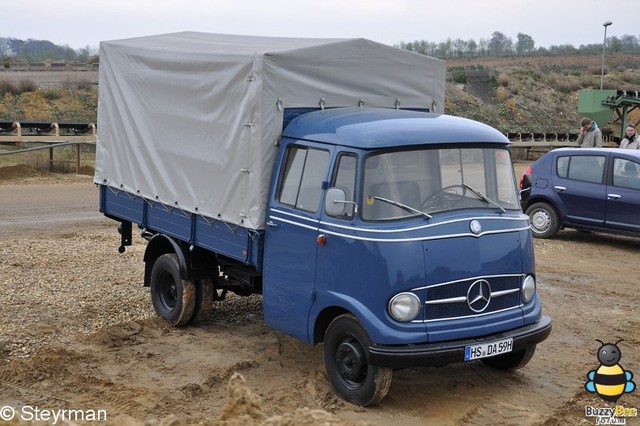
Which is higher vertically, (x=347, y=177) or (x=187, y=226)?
(x=347, y=177)

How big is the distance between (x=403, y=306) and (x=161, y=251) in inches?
160

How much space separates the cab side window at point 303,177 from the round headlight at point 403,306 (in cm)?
115

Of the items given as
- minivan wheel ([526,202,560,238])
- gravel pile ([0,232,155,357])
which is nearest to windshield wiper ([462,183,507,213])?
gravel pile ([0,232,155,357])

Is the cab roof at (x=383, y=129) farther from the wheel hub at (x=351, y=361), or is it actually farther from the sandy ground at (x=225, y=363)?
the sandy ground at (x=225, y=363)

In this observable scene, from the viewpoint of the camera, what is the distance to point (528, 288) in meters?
7.37

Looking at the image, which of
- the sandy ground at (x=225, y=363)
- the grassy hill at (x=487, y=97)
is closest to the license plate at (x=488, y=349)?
the sandy ground at (x=225, y=363)

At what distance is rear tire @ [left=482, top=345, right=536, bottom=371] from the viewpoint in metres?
7.66

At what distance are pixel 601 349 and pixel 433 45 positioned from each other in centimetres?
9776

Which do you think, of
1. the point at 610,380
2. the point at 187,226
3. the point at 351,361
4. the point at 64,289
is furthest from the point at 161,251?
the point at 610,380

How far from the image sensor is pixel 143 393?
7.23 m

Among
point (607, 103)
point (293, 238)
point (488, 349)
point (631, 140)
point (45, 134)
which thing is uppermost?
point (607, 103)

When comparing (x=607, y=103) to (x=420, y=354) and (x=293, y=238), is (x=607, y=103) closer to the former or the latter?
(x=293, y=238)

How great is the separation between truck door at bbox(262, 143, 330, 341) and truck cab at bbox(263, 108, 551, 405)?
0.01 metres

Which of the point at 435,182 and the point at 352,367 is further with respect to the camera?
the point at 435,182
